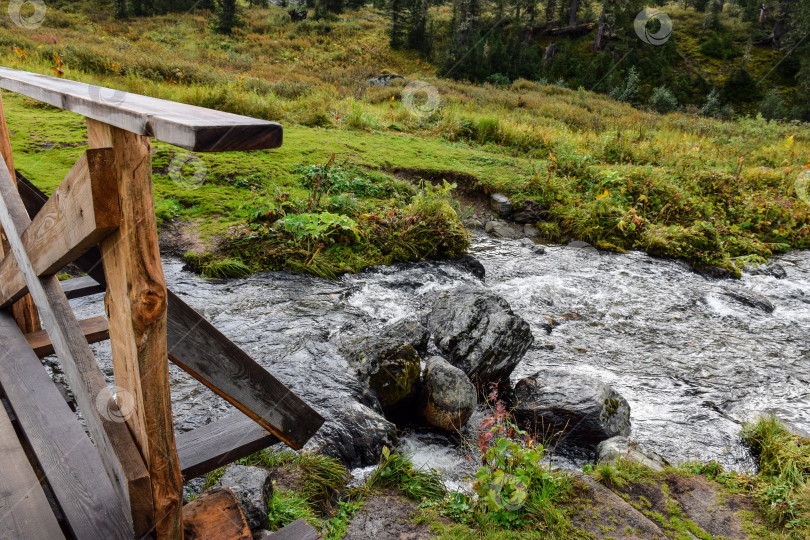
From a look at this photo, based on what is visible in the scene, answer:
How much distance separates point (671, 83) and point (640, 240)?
27202mm

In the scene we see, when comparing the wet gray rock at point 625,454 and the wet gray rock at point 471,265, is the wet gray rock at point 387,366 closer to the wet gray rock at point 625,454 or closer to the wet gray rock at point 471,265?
the wet gray rock at point 625,454

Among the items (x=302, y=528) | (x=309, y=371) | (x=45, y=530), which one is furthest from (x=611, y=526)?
(x=45, y=530)

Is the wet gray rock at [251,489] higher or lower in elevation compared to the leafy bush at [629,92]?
lower

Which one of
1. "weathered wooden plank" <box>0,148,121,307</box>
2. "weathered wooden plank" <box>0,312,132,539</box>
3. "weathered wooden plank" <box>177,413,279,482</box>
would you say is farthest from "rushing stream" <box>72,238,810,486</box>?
"weathered wooden plank" <box>0,148,121,307</box>

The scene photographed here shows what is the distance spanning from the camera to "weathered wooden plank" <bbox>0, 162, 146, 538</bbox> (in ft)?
4.29

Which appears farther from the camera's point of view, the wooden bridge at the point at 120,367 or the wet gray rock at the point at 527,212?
the wet gray rock at the point at 527,212

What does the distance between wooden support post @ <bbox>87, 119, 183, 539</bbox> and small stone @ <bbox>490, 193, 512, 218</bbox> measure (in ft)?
27.3

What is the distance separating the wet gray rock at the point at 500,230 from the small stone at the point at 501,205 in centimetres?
46

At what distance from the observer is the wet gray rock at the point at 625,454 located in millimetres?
3465

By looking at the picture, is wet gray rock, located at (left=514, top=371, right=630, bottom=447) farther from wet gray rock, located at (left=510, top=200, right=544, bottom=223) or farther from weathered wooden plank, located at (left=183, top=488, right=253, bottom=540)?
wet gray rock, located at (left=510, top=200, right=544, bottom=223)

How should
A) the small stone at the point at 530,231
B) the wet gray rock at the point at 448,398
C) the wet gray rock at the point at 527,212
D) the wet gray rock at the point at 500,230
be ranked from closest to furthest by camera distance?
the wet gray rock at the point at 448,398, the wet gray rock at the point at 500,230, the small stone at the point at 530,231, the wet gray rock at the point at 527,212

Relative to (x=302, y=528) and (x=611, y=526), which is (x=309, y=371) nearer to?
(x=302, y=528)

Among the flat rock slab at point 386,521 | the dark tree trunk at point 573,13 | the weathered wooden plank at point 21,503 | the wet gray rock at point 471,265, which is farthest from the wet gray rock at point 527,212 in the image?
the dark tree trunk at point 573,13

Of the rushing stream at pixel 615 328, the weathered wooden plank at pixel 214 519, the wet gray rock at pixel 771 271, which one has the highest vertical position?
the weathered wooden plank at pixel 214 519
